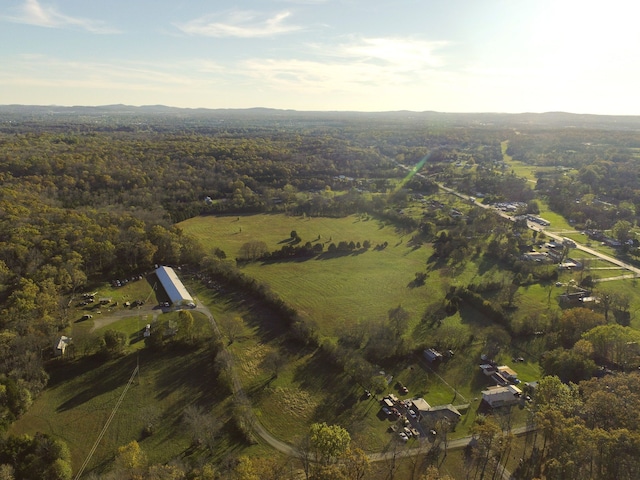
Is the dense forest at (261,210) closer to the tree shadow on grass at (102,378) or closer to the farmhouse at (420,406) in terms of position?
the tree shadow on grass at (102,378)

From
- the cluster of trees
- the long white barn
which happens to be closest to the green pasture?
the long white barn

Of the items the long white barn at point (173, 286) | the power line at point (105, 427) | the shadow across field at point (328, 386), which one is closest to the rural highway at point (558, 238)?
the shadow across field at point (328, 386)

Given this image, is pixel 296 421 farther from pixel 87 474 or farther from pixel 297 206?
pixel 297 206

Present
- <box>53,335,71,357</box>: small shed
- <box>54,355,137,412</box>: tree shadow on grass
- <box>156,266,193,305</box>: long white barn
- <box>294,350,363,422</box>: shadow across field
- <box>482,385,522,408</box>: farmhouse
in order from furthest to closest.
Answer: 1. <box>156,266,193,305</box>: long white barn
2. <box>53,335,71,357</box>: small shed
3. <box>54,355,137,412</box>: tree shadow on grass
4. <box>482,385,522,408</box>: farmhouse
5. <box>294,350,363,422</box>: shadow across field

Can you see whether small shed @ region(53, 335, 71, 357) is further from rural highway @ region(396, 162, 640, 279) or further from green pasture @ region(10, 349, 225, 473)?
rural highway @ region(396, 162, 640, 279)

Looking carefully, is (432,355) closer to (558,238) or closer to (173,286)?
(173,286)

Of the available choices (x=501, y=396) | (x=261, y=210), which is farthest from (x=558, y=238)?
(x=261, y=210)
